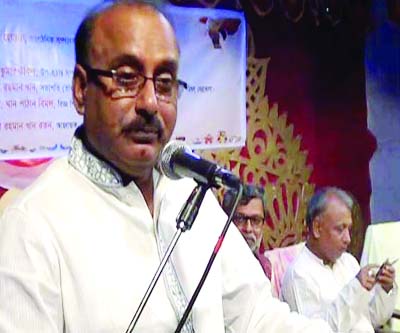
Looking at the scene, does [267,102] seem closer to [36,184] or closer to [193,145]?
[193,145]

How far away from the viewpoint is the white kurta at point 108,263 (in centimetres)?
111

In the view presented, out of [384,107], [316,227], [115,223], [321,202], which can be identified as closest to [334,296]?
[316,227]

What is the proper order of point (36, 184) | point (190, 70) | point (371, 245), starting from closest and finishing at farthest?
point (36, 184) → point (190, 70) → point (371, 245)

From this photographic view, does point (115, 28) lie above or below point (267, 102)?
above

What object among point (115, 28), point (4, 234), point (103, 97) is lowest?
point (4, 234)

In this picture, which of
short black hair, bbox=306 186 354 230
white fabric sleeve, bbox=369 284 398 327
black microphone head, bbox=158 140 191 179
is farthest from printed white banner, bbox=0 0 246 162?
black microphone head, bbox=158 140 191 179

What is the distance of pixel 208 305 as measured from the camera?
136cm

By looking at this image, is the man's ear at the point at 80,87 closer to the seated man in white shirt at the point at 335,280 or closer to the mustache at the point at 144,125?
the mustache at the point at 144,125

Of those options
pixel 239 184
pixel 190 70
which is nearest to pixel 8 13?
pixel 190 70

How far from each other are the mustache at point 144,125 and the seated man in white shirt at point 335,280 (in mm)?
1925

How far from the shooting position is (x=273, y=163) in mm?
3840

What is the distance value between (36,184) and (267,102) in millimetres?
2616

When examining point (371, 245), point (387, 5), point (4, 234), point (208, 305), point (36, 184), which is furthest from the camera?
point (387, 5)

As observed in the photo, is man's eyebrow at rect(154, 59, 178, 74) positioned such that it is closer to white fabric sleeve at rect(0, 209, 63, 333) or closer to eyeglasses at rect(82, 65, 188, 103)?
eyeglasses at rect(82, 65, 188, 103)
